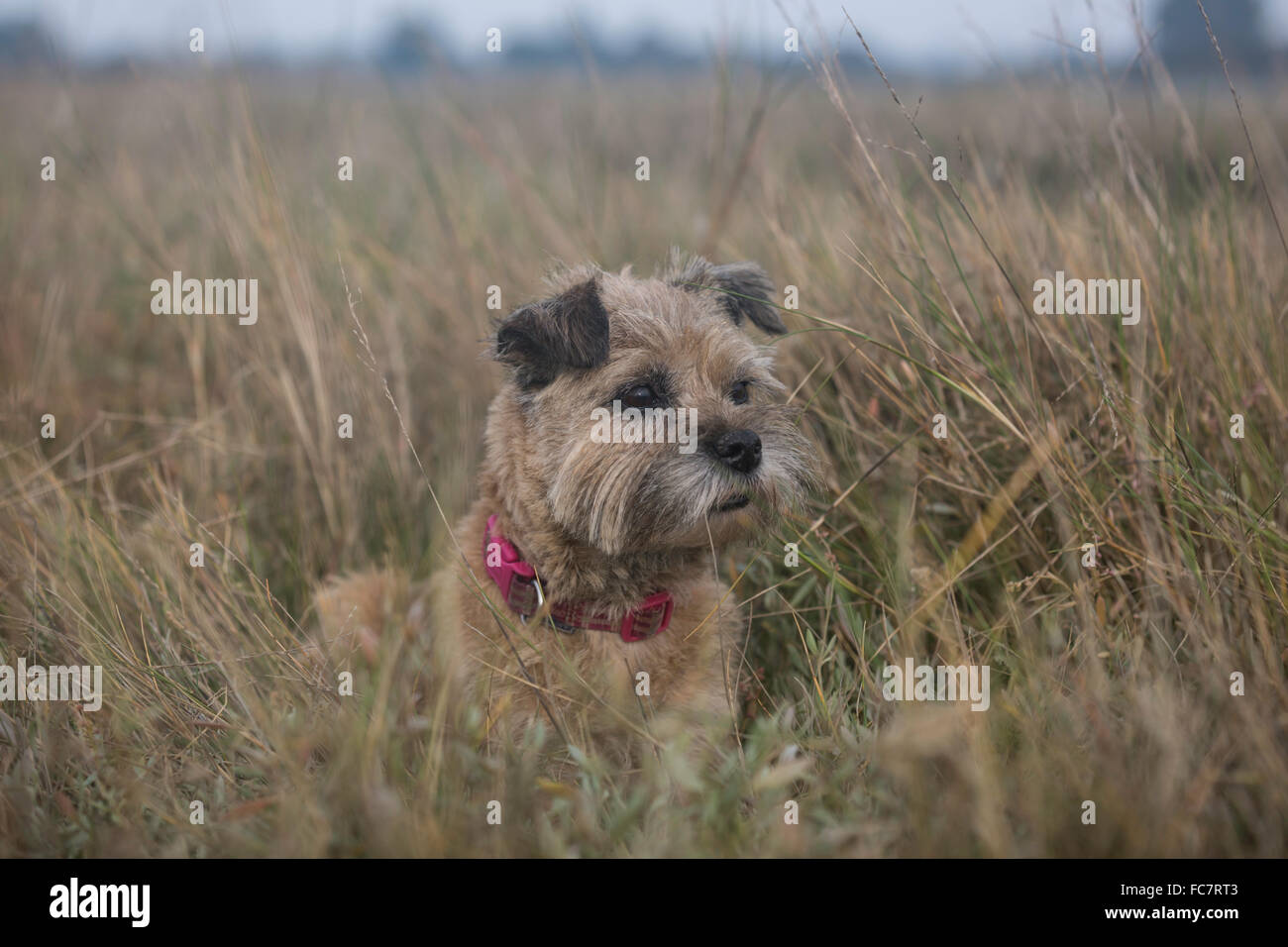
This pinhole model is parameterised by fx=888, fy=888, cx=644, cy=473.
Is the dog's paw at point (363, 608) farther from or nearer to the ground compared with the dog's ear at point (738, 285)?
nearer to the ground

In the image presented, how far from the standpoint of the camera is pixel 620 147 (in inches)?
368

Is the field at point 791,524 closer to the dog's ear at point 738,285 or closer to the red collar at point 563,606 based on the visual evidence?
the dog's ear at point 738,285

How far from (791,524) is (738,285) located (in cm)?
100

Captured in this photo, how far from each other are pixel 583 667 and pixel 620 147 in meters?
7.57

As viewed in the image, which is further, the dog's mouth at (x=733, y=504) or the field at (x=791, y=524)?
the dog's mouth at (x=733, y=504)

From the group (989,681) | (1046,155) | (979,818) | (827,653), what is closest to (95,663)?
(827,653)

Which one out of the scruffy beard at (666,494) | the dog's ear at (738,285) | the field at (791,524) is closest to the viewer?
the field at (791,524)

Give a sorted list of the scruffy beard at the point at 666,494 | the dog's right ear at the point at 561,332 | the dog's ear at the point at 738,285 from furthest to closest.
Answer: the dog's ear at the point at 738,285, the dog's right ear at the point at 561,332, the scruffy beard at the point at 666,494

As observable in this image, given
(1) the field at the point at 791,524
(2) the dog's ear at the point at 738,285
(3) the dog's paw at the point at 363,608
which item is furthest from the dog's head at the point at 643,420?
(3) the dog's paw at the point at 363,608

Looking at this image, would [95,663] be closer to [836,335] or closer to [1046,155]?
[836,335]

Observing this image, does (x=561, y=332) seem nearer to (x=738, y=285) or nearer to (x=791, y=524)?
(x=738, y=285)

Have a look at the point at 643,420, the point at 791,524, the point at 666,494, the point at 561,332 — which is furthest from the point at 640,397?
the point at 791,524

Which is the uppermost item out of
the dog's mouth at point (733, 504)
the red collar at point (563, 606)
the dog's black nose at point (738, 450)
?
the dog's black nose at point (738, 450)

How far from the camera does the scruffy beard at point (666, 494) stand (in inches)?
108
